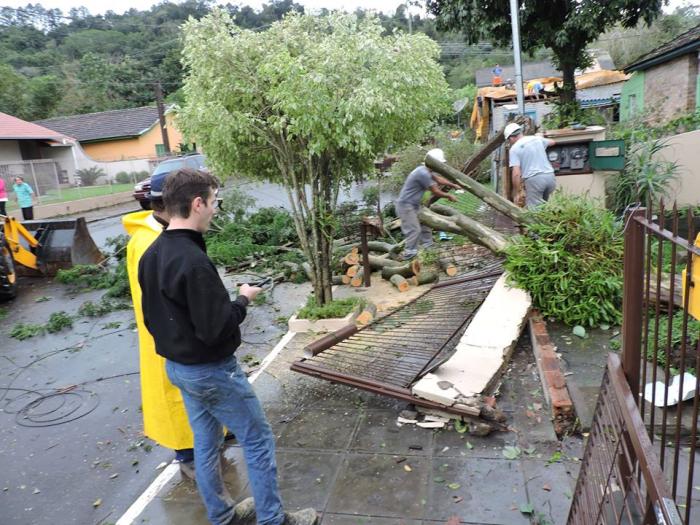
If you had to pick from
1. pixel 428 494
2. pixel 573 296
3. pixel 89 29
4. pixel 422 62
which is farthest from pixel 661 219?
pixel 89 29

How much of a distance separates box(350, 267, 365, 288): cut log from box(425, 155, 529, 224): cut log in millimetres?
1832

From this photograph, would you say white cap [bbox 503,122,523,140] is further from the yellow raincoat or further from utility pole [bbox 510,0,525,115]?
the yellow raincoat

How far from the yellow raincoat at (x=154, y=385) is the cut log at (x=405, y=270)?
4.67 metres

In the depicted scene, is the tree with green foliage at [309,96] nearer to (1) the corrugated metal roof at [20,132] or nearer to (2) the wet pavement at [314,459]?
(2) the wet pavement at [314,459]

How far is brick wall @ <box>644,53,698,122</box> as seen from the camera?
13672 millimetres

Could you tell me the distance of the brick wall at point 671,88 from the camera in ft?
44.9

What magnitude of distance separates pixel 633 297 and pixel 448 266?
5.34 meters

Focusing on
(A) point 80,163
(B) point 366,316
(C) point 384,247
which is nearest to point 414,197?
(C) point 384,247

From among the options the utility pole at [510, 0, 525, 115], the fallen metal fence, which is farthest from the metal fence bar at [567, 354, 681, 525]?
the utility pole at [510, 0, 525, 115]

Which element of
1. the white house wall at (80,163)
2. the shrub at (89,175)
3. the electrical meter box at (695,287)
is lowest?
the electrical meter box at (695,287)

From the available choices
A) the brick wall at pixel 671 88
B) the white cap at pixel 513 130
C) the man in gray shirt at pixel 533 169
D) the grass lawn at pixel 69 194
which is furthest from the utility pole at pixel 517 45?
the grass lawn at pixel 69 194

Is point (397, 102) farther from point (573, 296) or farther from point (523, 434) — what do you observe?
point (523, 434)

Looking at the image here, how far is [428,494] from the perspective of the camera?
301 cm

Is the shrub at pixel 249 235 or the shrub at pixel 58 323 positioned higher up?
the shrub at pixel 249 235
